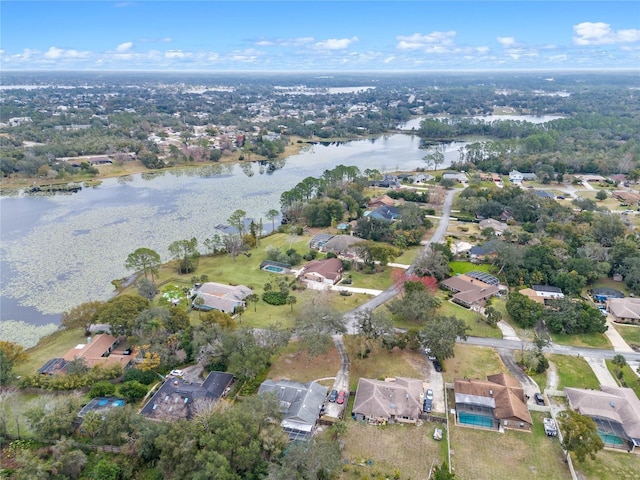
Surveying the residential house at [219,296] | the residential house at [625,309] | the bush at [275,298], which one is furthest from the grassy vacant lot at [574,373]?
the residential house at [219,296]

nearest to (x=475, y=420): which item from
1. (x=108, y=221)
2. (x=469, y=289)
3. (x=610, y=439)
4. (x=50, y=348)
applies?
(x=610, y=439)

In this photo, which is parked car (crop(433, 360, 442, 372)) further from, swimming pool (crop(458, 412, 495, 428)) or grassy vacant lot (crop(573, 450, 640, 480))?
grassy vacant lot (crop(573, 450, 640, 480))

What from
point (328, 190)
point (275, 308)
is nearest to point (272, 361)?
point (275, 308)

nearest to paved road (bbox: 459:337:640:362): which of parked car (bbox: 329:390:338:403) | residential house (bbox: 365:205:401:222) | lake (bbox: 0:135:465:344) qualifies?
parked car (bbox: 329:390:338:403)

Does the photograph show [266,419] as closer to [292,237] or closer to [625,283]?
[292,237]

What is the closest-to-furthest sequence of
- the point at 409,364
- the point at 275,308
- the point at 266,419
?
the point at 266,419, the point at 409,364, the point at 275,308

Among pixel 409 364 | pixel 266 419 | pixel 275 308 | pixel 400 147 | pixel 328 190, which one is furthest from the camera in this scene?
pixel 400 147
